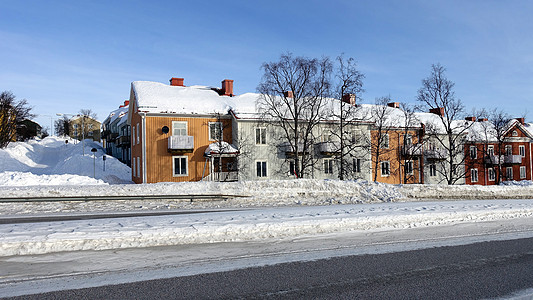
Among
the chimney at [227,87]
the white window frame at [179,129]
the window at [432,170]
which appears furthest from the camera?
the window at [432,170]

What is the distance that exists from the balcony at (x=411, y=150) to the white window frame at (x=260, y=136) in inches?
612

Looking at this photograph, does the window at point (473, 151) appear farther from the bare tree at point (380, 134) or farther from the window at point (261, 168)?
the window at point (261, 168)

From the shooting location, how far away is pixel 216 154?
104ft

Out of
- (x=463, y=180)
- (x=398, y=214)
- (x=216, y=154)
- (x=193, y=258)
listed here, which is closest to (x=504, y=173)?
(x=463, y=180)

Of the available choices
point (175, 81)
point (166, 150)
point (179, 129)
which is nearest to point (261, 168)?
point (179, 129)

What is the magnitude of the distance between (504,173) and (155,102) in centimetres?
4459

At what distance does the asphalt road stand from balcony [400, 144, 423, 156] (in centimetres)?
3339

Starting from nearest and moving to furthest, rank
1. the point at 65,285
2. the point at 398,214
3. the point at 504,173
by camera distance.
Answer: the point at 65,285
the point at 398,214
the point at 504,173

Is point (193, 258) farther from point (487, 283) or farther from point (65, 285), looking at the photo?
point (487, 283)

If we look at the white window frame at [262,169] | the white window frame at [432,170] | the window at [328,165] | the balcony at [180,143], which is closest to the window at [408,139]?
the white window frame at [432,170]

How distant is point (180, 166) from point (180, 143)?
7.36ft

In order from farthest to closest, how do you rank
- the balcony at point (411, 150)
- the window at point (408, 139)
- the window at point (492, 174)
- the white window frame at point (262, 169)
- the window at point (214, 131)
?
the window at point (492, 174), the window at point (408, 139), the balcony at point (411, 150), the white window frame at point (262, 169), the window at point (214, 131)

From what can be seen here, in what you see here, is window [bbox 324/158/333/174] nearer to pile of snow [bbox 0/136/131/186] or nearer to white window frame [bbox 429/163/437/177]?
white window frame [bbox 429/163/437/177]

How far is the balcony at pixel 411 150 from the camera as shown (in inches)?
1555
